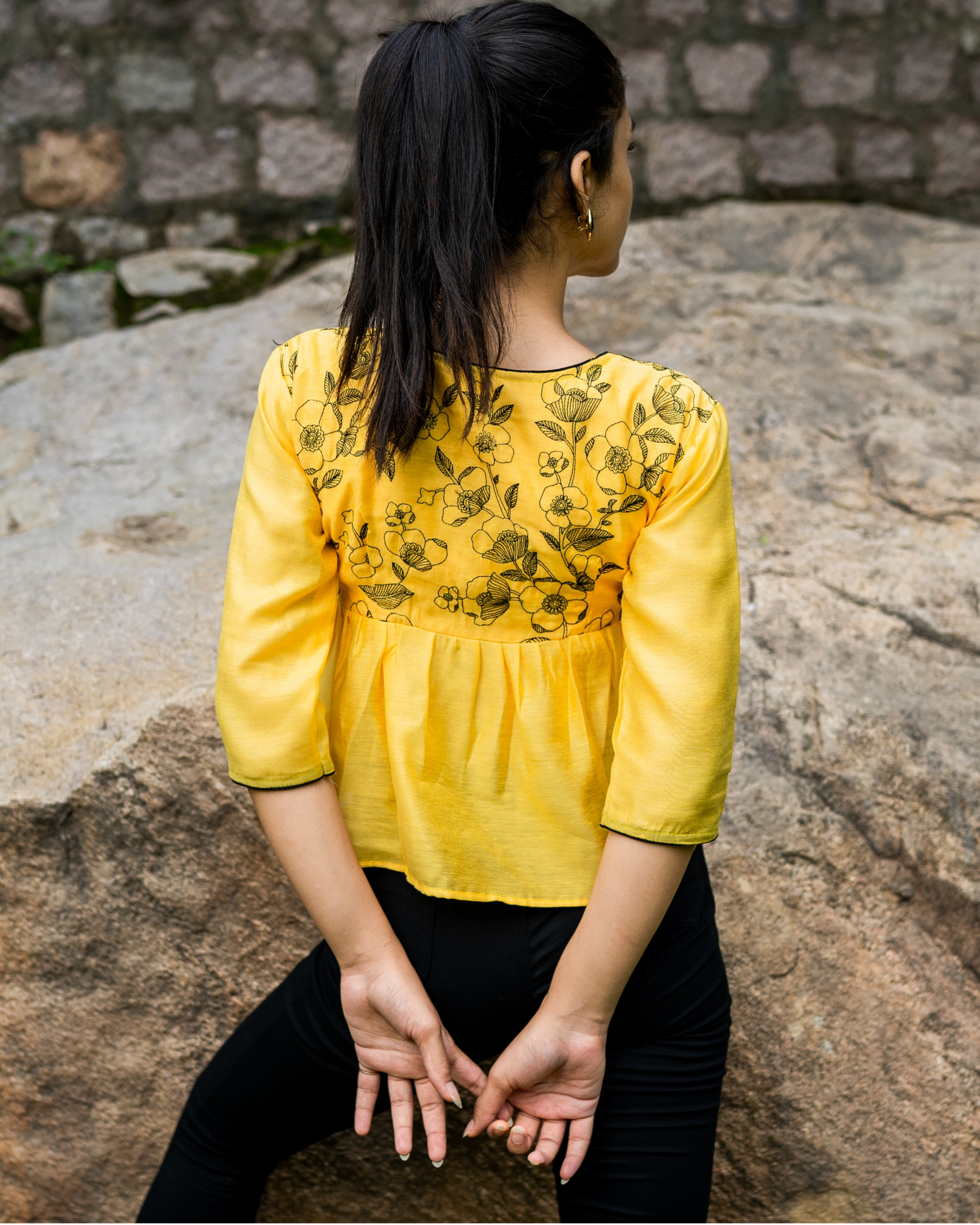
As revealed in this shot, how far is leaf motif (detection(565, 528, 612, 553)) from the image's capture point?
3.01ft

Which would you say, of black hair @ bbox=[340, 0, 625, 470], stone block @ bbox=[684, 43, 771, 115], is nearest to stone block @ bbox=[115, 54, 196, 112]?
stone block @ bbox=[684, 43, 771, 115]

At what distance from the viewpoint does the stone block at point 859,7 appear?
319 cm

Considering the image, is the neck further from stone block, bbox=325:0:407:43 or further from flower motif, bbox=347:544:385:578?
stone block, bbox=325:0:407:43

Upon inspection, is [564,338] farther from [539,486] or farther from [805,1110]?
[805,1110]

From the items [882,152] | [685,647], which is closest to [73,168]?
[882,152]

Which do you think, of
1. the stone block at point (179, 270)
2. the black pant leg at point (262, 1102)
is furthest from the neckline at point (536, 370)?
the stone block at point (179, 270)

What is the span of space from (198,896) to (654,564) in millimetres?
925

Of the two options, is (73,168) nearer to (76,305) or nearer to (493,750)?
(76,305)

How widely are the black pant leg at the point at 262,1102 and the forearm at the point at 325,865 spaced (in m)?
0.12

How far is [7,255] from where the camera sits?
315cm

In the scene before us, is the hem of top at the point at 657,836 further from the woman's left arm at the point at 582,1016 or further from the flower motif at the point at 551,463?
the flower motif at the point at 551,463

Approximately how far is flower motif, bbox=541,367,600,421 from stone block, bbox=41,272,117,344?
265 centimetres

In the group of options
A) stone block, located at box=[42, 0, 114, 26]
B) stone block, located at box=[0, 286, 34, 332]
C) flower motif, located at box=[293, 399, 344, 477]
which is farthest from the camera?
stone block, located at box=[0, 286, 34, 332]

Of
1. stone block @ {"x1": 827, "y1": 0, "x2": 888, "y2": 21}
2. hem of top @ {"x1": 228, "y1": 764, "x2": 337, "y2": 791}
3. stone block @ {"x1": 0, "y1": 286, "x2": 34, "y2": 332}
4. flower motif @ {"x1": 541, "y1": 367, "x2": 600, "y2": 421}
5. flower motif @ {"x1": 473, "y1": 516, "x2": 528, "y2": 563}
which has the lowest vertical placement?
stone block @ {"x1": 0, "y1": 286, "x2": 34, "y2": 332}
